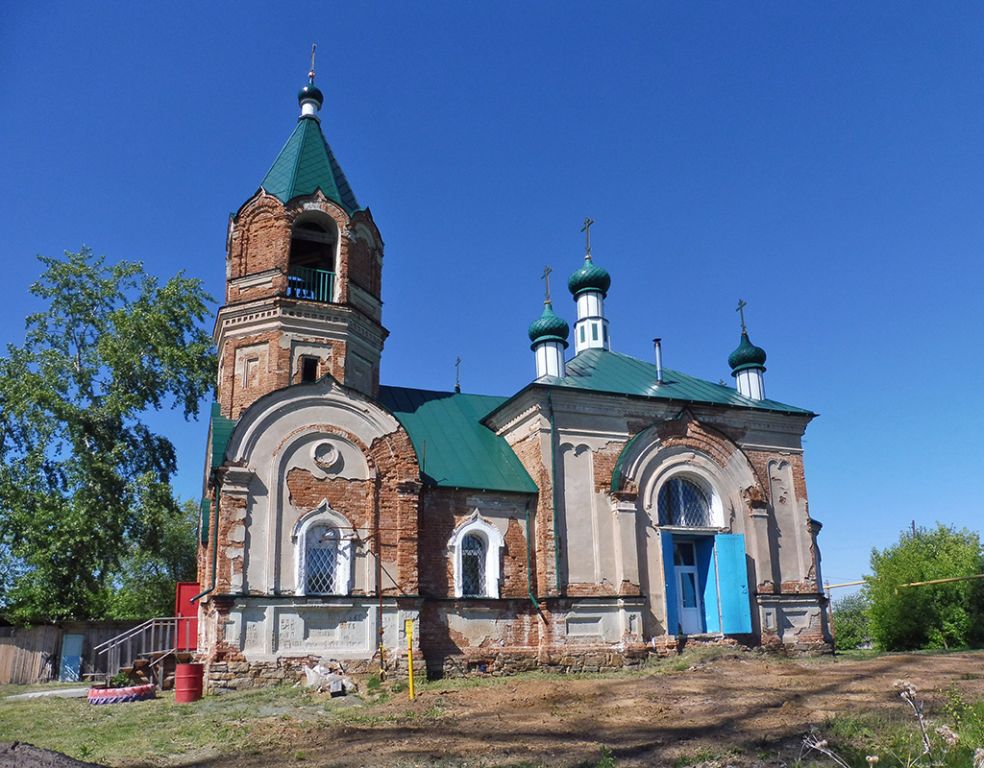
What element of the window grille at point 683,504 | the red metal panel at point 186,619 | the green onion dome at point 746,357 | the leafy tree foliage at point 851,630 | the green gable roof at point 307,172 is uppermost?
the green gable roof at point 307,172

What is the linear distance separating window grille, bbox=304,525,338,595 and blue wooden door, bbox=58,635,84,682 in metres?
8.41

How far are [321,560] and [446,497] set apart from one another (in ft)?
9.14

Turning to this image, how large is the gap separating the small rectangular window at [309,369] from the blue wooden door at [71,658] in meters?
9.06

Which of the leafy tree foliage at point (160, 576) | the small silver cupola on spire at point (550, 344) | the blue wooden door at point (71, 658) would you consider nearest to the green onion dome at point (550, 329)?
the small silver cupola on spire at point (550, 344)

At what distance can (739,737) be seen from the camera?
348 inches

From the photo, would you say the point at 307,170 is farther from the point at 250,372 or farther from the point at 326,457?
the point at 326,457

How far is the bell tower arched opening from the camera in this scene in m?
18.2

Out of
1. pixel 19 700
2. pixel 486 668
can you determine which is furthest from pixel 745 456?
pixel 19 700

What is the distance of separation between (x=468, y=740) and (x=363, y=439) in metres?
8.09

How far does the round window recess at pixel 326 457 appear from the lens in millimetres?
16016

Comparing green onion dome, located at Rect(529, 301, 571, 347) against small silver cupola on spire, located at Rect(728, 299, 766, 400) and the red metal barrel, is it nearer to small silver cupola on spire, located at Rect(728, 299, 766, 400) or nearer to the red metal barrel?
small silver cupola on spire, located at Rect(728, 299, 766, 400)

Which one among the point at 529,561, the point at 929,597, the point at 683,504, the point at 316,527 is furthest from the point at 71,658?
the point at 929,597

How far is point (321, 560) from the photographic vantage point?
15656 mm

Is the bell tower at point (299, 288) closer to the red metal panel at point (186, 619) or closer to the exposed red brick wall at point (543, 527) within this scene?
the exposed red brick wall at point (543, 527)
